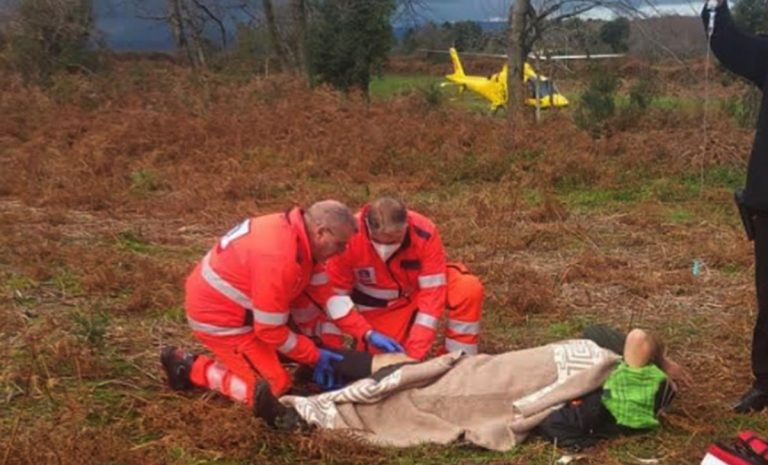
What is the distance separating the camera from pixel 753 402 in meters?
4.16

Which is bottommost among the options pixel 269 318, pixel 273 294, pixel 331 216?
pixel 269 318

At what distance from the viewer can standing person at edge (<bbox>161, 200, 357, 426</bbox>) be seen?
3912 mm

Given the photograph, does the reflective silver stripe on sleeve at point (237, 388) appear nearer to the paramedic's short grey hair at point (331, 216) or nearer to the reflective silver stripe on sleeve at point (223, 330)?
the reflective silver stripe on sleeve at point (223, 330)

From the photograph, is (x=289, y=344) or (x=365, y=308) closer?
(x=289, y=344)

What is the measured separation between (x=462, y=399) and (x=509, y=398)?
21 cm

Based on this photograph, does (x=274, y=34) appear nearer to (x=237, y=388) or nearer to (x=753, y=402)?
(x=237, y=388)

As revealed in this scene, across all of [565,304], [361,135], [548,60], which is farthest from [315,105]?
[565,304]

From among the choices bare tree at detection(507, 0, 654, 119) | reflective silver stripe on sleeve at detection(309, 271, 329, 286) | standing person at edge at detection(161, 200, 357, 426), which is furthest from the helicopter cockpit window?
standing person at edge at detection(161, 200, 357, 426)

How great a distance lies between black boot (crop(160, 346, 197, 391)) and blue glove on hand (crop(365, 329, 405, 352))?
0.87m

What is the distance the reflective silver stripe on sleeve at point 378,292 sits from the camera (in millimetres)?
4770

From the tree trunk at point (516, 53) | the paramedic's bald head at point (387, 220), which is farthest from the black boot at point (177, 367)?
the tree trunk at point (516, 53)

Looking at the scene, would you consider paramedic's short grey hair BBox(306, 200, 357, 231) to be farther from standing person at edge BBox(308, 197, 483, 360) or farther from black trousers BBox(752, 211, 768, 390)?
black trousers BBox(752, 211, 768, 390)

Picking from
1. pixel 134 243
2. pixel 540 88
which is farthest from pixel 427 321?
pixel 540 88

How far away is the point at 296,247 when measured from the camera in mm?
3947
